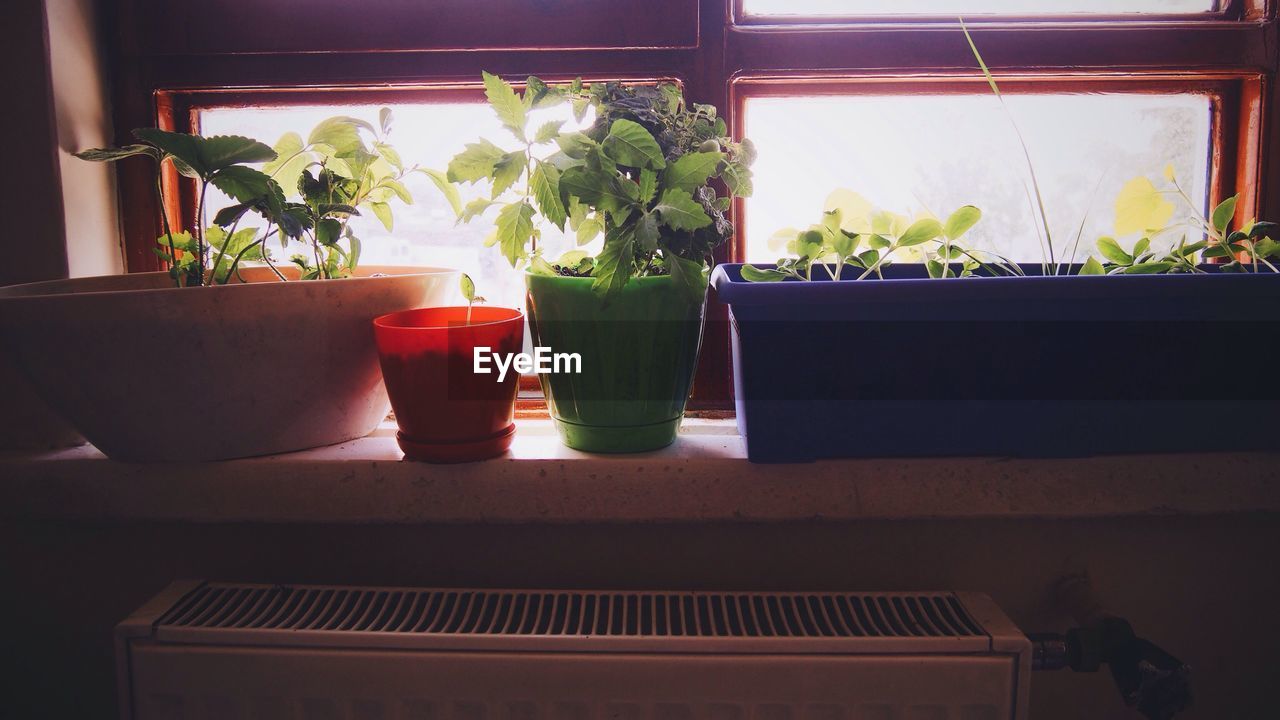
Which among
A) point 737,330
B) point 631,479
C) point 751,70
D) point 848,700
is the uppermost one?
point 751,70

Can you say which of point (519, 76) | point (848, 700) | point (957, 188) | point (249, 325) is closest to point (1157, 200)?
point (957, 188)

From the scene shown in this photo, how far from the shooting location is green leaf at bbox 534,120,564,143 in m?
0.64

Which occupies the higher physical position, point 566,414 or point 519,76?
point 519,76

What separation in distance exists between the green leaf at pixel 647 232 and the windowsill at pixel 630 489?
0.23 meters

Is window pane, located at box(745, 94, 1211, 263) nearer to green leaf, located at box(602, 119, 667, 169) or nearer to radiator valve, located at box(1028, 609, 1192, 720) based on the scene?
green leaf, located at box(602, 119, 667, 169)

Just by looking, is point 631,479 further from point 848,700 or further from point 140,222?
point 140,222

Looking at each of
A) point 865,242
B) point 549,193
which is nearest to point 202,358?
point 549,193

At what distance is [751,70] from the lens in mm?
842

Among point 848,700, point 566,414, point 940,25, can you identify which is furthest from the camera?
point 940,25

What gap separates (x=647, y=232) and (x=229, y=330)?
1.34ft

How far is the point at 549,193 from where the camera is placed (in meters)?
0.63

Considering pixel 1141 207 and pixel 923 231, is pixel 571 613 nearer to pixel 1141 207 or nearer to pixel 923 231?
pixel 923 231

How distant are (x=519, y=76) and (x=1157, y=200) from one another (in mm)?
746

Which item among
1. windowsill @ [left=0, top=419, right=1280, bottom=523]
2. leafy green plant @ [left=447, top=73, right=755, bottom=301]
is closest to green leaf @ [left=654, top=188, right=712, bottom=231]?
leafy green plant @ [left=447, top=73, right=755, bottom=301]
